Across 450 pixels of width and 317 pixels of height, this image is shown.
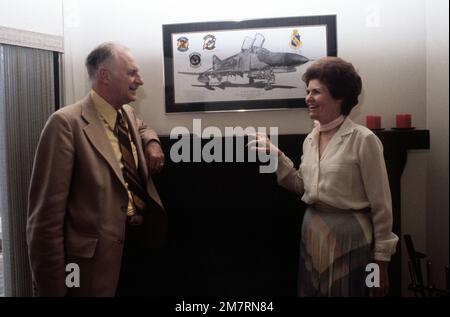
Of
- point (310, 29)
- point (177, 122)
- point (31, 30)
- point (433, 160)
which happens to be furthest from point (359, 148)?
point (31, 30)

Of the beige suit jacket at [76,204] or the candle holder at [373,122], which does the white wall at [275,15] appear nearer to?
the candle holder at [373,122]

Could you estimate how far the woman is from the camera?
2.97ft

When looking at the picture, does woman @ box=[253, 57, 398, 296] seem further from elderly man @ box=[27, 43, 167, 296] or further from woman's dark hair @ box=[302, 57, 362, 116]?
elderly man @ box=[27, 43, 167, 296]

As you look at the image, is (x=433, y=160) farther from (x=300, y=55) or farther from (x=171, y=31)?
(x=171, y=31)

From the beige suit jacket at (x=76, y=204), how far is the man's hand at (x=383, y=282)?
0.68m

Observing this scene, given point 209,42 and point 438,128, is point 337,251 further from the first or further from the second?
point 209,42

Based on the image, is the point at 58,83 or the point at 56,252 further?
the point at 58,83

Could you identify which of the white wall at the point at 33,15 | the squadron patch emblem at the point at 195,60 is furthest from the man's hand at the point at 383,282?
the white wall at the point at 33,15

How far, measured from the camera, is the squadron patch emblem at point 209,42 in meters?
1.02

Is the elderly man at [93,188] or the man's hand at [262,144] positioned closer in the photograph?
the elderly man at [93,188]

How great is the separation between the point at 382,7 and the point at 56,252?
1068 mm

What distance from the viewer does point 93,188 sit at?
0.91m

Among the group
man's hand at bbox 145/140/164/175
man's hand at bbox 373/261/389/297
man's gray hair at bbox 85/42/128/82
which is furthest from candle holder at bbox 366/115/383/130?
man's gray hair at bbox 85/42/128/82
